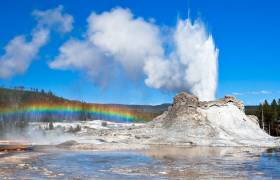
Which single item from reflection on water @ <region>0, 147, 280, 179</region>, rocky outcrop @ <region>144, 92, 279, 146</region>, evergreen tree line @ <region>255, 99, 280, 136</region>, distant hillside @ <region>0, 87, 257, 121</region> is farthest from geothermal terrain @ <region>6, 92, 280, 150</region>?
distant hillside @ <region>0, 87, 257, 121</region>

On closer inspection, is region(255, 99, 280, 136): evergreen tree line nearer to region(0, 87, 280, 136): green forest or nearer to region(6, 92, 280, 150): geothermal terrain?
region(0, 87, 280, 136): green forest

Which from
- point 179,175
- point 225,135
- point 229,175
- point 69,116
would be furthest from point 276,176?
point 69,116

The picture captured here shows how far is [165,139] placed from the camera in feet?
166

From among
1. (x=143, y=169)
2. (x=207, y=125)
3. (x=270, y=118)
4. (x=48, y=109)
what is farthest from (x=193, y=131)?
(x=48, y=109)

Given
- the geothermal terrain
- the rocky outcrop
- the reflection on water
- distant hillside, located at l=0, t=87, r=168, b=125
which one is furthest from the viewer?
distant hillside, located at l=0, t=87, r=168, b=125

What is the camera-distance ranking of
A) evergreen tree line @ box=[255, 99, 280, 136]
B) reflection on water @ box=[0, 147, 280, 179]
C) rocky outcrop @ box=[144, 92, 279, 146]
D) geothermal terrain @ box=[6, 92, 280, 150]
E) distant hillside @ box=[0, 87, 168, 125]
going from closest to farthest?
reflection on water @ box=[0, 147, 280, 179] → geothermal terrain @ box=[6, 92, 280, 150] → rocky outcrop @ box=[144, 92, 279, 146] → evergreen tree line @ box=[255, 99, 280, 136] → distant hillside @ box=[0, 87, 168, 125]

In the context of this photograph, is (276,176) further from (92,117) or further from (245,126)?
(92,117)

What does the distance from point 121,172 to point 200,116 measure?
3099 cm

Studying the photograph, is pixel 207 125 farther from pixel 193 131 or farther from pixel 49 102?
pixel 49 102

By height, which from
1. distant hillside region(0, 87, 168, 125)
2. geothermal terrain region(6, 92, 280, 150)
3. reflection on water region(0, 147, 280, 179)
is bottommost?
reflection on water region(0, 147, 280, 179)

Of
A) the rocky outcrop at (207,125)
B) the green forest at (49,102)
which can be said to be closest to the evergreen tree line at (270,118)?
the green forest at (49,102)

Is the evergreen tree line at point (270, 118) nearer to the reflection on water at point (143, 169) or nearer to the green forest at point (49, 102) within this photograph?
the green forest at point (49, 102)

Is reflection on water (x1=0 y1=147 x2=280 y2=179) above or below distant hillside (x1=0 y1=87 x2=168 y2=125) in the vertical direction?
below

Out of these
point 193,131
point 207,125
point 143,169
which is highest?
point 207,125
